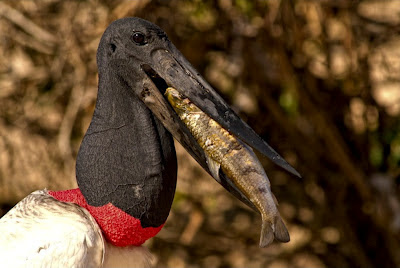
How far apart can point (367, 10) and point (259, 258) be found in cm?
226

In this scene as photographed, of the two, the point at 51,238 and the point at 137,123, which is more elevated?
the point at 137,123

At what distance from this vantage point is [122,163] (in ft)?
7.43

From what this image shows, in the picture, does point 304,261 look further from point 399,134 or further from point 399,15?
point 399,15

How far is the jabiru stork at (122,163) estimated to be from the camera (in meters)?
2.12

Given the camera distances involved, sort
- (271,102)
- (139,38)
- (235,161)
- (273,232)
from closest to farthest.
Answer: (273,232) < (235,161) < (139,38) < (271,102)

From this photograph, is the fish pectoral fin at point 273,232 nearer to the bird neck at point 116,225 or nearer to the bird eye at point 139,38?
the bird neck at point 116,225

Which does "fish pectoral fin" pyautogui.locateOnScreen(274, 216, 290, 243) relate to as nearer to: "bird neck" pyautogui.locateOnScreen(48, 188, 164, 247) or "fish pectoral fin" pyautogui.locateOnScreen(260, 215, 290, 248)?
"fish pectoral fin" pyautogui.locateOnScreen(260, 215, 290, 248)

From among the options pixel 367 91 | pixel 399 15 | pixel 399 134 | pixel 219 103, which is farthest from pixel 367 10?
pixel 219 103

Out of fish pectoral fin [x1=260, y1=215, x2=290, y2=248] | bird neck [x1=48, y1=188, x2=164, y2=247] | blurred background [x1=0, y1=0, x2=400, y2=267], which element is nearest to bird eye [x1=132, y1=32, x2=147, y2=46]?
bird neck [x1=48, y1=188, x2=164, y2=247]

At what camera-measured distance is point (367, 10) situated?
475 cm

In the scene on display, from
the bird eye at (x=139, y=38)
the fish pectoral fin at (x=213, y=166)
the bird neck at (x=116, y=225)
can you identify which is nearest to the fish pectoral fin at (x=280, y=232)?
the fish pectoral fin at (x=213, y=166)

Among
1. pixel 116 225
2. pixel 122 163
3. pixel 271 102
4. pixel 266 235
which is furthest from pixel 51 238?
pixel 271 102

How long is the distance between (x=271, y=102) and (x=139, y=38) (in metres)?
2.57

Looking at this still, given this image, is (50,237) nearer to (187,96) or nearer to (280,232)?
(187,96)
